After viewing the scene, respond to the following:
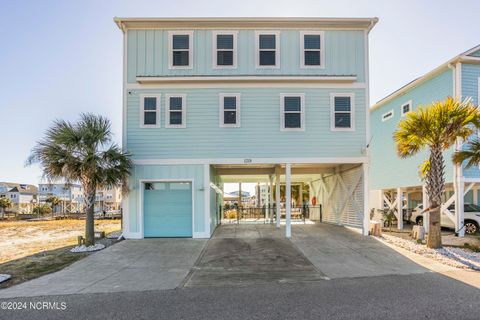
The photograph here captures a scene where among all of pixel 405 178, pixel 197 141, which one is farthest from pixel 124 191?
pixel 405 178

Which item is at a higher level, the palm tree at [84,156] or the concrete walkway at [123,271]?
the palm tree at [84,156]

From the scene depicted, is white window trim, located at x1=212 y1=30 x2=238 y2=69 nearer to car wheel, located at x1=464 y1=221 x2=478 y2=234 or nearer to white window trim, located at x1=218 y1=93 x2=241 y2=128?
white window trim, located at x1=218 y1=93 x2=241 y2=128

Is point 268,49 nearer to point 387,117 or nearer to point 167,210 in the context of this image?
point 167,210

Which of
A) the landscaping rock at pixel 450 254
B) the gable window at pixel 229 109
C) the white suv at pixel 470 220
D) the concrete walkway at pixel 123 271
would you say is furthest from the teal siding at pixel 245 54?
the white suv at pixel 470 220

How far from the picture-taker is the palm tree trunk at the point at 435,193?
35.2ft

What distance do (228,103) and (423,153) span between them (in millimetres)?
10394

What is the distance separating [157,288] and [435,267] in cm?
710

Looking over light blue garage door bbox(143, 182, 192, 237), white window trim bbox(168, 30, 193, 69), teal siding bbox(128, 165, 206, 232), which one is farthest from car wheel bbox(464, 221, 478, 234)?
white window trim bbox(168, 30, 193, 69)

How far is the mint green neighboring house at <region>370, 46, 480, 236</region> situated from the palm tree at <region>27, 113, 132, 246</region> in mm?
14006

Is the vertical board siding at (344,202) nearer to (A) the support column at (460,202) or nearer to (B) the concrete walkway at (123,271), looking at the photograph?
(A) the support column at (460,202)

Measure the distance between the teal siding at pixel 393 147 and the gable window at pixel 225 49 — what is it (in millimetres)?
9584

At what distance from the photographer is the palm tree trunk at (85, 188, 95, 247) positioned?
37.0 feet

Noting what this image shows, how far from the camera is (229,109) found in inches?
534

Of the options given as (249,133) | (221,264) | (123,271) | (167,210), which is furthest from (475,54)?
(123,271)
